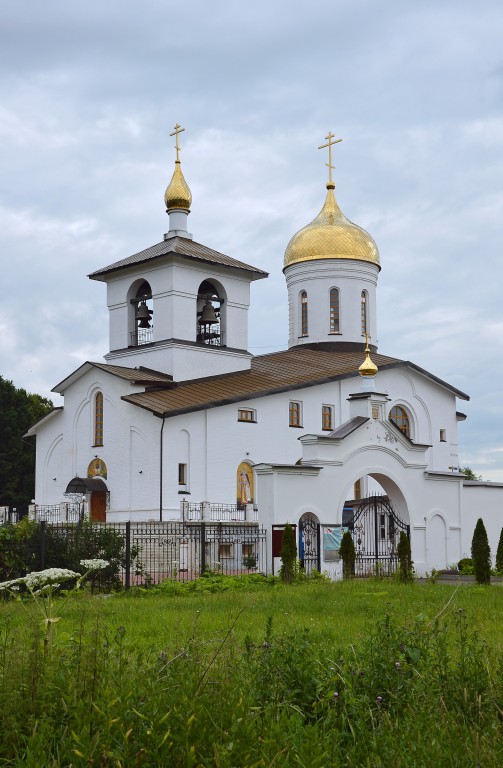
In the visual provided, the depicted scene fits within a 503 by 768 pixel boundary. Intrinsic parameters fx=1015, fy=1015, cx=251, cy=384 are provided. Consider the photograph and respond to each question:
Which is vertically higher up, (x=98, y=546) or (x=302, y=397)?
(x=302, y=397)

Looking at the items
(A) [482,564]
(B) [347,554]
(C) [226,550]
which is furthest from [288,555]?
(C) [226,550]

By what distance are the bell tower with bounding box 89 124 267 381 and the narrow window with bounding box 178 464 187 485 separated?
358 centimetres

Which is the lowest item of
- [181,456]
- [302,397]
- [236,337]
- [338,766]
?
[338,766]

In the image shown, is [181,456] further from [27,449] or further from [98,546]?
[27,449]

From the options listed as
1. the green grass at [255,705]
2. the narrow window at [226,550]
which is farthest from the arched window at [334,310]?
the green grass at [255,705]

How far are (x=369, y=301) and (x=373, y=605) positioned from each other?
2534cm

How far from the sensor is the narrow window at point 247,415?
2873cm

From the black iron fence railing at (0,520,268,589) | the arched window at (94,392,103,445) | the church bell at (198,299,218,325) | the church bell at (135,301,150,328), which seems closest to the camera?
the black iron fence railing at (0,520,268,589)

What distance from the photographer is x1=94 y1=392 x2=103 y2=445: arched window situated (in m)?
29.7

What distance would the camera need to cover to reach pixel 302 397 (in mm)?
30750

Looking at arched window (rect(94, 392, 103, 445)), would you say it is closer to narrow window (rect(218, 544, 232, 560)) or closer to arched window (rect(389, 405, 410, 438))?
narrow window (rect(218, 544, 232, 560))

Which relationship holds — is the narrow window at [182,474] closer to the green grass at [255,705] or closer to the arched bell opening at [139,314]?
the arched bell opening at [139,314]

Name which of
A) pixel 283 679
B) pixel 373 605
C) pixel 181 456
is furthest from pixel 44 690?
pixel 181 456

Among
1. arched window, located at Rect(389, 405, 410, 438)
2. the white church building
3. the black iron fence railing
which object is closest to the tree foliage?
the white church building
